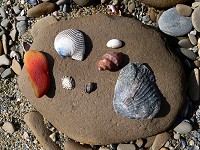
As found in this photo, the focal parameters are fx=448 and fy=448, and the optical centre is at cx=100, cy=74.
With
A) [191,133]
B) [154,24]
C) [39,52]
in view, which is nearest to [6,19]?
[39,52]

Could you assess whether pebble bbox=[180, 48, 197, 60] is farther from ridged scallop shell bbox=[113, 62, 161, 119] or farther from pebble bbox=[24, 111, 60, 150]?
pebble bbox=[24, 111, 60, 150]

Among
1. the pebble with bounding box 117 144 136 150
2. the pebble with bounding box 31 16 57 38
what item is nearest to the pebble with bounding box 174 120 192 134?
the pebble with bounding box 117 144 136 150

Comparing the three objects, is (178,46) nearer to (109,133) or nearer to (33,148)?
(109,133)

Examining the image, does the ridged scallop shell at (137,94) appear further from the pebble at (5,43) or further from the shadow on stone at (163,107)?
the pebble at (5,43)

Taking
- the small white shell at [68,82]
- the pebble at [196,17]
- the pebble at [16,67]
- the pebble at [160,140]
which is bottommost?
the pebble at [160,140]

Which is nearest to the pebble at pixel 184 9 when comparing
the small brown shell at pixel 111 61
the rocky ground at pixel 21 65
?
the rocky ground at pixel 21 65

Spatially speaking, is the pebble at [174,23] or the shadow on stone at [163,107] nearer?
the shadow on stone at [163,107]

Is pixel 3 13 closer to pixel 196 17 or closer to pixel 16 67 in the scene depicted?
pixel 16 67
